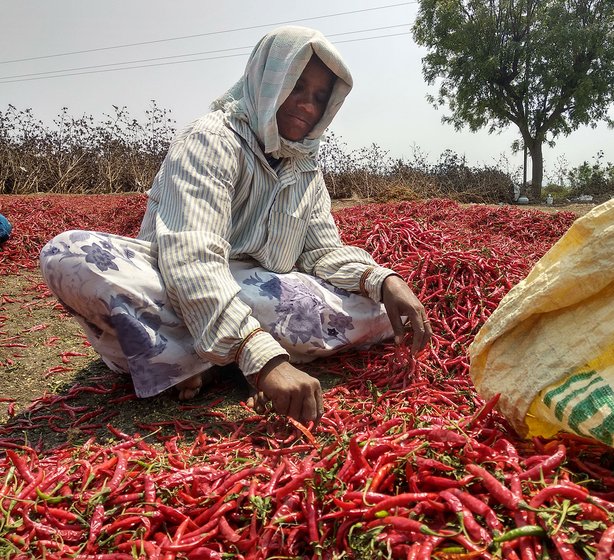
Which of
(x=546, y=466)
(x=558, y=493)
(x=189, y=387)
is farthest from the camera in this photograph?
(x=189, y=387)

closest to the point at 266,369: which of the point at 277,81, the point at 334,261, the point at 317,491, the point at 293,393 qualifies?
the point at 293,393

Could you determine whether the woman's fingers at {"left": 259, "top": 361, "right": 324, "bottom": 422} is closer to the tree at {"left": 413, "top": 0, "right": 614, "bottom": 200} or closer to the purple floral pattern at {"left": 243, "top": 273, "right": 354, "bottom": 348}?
the purple floral pattern at {"left": 243, "top": 273, "right": 354, "bottom": 348}

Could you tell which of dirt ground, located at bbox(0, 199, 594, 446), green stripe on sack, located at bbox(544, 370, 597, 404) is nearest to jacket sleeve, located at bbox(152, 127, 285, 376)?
dirt ground, located at bbox(0, 199, 594, 446)

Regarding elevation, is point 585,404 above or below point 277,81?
below

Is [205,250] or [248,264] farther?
[248,264]

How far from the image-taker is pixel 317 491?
1607 mm

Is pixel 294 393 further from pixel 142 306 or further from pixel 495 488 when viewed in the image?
pixel 142 306

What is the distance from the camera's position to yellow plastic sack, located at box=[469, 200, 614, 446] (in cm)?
166

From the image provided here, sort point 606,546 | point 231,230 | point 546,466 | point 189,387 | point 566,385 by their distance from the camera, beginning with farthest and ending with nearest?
point 231,230
point 189,387
point 566,385
point 546,466
point 606,546

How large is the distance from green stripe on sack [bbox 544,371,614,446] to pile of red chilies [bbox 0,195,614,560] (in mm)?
117

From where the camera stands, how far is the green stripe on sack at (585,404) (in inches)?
61.4

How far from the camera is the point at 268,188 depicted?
303cm

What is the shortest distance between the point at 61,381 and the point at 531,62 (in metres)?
22.2

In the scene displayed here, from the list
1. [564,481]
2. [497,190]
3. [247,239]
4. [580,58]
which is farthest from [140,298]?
[580,58]
